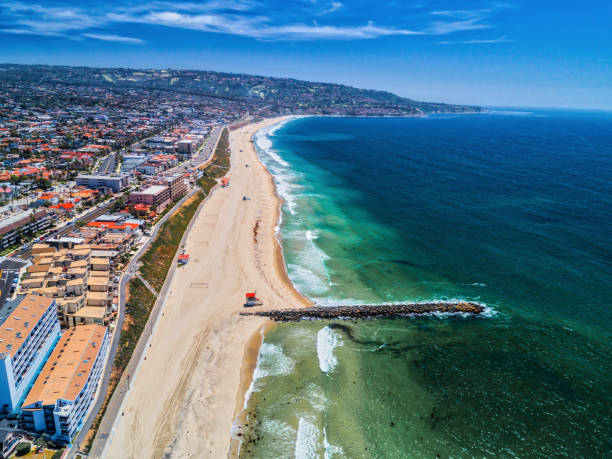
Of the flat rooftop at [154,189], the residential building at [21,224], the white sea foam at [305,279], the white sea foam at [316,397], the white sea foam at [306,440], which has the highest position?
the flat rooftop at [154,189]

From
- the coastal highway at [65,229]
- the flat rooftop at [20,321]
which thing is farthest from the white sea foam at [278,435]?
the coastal highway at [65,229]

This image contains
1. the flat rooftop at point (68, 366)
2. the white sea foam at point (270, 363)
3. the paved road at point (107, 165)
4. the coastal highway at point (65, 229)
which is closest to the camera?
the flat rooftop at point (68, 366)

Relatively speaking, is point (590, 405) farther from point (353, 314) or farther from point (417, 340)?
point (353, 314)

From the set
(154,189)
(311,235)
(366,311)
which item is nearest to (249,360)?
(366,311)

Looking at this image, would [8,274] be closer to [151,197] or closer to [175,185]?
[151,197]

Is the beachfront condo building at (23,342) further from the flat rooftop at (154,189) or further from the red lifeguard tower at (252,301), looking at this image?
the flat rooftop at (154,189)

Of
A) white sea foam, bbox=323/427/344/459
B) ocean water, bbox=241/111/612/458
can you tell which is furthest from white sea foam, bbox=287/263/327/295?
white sea foam, bbox=323/427/344/459

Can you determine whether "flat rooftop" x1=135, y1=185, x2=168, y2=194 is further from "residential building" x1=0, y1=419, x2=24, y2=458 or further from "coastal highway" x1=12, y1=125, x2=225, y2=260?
"residential building" x1=0, y1=419, x2=24, y2=458
